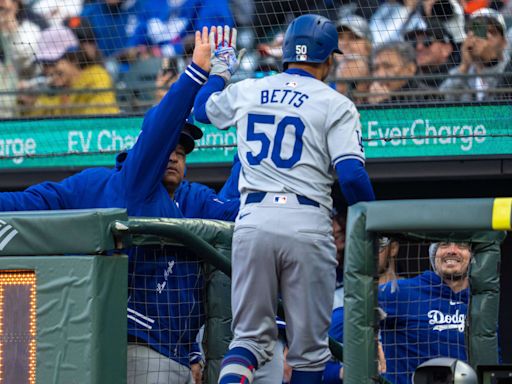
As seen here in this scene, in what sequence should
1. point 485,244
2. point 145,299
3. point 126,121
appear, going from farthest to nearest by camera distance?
point 126,121
point 145,299
point 485,244

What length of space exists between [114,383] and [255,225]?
0.79m

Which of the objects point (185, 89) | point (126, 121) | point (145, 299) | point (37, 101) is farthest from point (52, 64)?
point (145, 299)

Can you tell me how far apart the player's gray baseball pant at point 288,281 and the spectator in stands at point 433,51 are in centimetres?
374

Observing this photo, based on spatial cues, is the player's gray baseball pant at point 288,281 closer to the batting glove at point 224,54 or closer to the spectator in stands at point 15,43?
the batting glove at point 224,54

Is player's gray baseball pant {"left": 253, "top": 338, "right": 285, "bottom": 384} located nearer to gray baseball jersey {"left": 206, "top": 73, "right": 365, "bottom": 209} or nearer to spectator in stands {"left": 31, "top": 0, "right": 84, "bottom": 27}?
gray baseball jersey {"left": 206, "top": 73, "right": 365, "bottom": 209}

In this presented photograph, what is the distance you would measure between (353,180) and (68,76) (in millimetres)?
5039

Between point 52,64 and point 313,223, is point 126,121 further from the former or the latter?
point 313,223

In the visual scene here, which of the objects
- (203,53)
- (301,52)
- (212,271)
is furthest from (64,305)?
(203,53)

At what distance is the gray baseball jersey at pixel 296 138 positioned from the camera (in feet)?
14.4

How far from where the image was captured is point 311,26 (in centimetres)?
460

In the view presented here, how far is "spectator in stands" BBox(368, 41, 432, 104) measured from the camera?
26.2ft

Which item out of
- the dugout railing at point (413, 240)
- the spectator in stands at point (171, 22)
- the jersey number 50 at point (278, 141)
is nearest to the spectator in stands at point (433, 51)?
the spectator in stands at point (171, 22)

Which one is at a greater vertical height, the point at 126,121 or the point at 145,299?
the point at 126,121

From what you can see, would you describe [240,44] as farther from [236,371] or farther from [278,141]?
[236,371]
